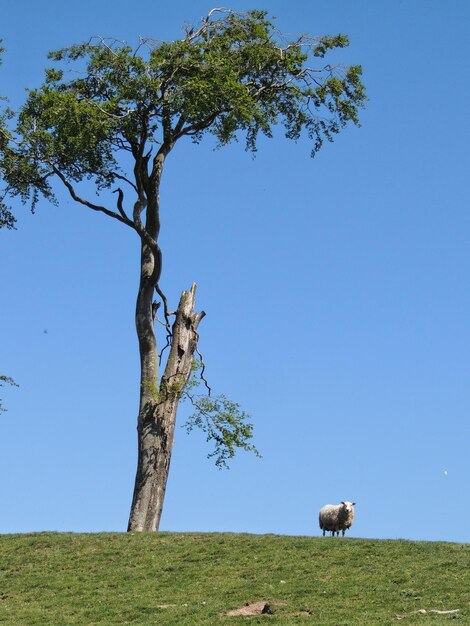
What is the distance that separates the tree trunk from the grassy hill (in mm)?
5201

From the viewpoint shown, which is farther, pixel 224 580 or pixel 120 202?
pixel 120 202

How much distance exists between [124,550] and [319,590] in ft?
27.7

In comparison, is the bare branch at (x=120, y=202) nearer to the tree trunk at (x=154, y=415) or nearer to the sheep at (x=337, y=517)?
the tree trunk at (x=154, y=415)

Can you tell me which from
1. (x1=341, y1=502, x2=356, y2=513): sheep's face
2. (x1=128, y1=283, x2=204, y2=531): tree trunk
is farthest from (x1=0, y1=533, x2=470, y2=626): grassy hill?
(x1=341, y1=502, x2=356, y2=513): sheep's face

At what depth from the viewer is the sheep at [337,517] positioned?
3972 cm

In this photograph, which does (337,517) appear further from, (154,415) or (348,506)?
(154,415)

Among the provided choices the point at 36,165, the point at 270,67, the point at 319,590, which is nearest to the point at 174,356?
the point at 36,165

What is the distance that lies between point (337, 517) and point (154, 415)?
812 centimetres

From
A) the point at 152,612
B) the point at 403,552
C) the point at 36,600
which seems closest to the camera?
the point at 152,612

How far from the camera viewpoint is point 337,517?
39.9 m

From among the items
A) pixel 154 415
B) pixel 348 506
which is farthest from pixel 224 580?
pixel 154 415

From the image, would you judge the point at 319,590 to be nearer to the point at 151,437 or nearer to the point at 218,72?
the point at 151,437

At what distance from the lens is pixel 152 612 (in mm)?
25125

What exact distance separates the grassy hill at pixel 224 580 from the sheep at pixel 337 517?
7.34m
